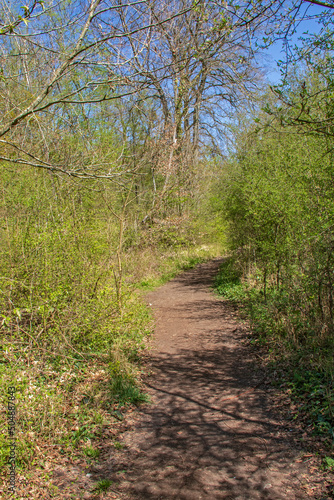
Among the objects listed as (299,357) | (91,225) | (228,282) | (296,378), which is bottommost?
(296,378)

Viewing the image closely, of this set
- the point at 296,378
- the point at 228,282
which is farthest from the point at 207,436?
the point at 228,282

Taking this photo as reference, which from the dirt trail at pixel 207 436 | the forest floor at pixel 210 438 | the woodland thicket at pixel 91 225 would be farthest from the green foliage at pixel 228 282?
the forest floor at pixel 210 438

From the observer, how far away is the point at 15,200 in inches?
234

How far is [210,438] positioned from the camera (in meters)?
4.13

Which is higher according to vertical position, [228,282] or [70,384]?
[228,282]

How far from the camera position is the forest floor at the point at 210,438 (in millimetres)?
3361

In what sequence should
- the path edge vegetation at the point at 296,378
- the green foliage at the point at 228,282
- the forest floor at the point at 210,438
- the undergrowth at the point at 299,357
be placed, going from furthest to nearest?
1. the green foliage at the point at 228,282
2. the undergrowth at the point at 299,357
3. the path edge vegetation at the point at 296,378
4. the forest floor at the point at 210,438

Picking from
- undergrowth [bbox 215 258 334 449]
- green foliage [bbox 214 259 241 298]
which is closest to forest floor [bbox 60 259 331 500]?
undergrowth [bbox 215 258 334 449]

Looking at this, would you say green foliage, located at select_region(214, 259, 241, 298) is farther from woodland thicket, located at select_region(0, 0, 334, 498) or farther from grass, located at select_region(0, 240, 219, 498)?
grass, located at select_region(0, 240, 219, 498)

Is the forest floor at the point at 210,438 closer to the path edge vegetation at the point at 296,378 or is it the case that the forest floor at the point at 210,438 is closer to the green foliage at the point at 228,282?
the path edge vegetation at the point at 296,378

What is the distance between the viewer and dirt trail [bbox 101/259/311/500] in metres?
3.38

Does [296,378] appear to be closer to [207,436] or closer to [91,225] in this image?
[207,436]

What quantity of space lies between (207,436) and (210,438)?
0.17 ft

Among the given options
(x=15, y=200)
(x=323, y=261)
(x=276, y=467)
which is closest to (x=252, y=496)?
(x=276, y=467)
